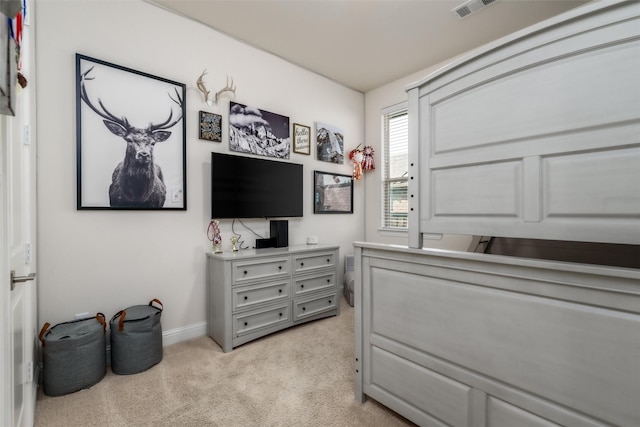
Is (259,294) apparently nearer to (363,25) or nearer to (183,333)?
(183,333)

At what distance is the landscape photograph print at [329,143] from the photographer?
3.73 meters

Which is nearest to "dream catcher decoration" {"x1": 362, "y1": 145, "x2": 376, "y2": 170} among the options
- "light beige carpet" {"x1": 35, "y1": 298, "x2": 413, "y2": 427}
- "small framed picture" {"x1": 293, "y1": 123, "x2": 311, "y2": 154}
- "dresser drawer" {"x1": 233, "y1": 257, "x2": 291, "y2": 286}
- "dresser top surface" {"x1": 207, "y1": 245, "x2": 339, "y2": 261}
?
"small framed picture" {"x1": 293, "y1": 123, "x2": 311, "y2": 154}

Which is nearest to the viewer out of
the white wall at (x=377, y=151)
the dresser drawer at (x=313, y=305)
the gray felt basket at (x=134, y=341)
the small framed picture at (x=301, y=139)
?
the gray felt basket at (x=134, y=341)

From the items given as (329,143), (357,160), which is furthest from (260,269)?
(357,160)

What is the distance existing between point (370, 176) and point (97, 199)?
3.33 meters

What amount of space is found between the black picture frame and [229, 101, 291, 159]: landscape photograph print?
2.02ft

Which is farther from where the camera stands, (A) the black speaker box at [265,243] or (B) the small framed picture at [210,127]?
(A) the black speaker box at [265,243]

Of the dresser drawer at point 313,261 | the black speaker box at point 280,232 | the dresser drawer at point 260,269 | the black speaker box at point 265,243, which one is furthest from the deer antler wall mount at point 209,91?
the dresser drawer at point 313,261

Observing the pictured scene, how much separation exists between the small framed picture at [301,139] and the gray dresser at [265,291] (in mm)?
1292

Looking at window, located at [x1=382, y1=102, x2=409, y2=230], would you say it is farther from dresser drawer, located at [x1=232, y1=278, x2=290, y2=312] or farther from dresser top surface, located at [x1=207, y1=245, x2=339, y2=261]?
dresser drawer, located at [x1=232, y1=278, x2=290, y2=312]

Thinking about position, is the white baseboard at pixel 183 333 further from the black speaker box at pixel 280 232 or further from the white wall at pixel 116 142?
the black speaker box at pixel 280 232

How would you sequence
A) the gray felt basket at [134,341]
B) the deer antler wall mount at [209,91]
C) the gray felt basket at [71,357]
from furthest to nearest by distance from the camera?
1. the deer antler wall mount at [209,91]
2. the gray felt basket at [134,341]
3. the gray felt basket at [71,357]

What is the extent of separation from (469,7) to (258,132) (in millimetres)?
2339

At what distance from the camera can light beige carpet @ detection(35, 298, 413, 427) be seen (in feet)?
5.16
